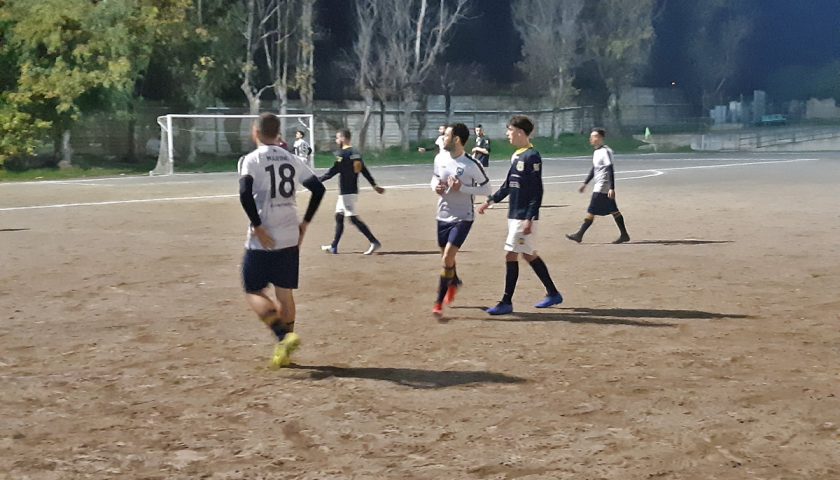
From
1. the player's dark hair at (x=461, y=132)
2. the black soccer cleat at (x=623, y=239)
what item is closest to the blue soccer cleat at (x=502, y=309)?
the player's dark hair at (x=461, y=132)

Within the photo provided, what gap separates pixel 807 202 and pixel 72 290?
17.4m

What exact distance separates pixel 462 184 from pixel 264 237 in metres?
2.66

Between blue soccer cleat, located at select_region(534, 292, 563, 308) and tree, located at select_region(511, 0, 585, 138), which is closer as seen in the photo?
blue soccer cleat, located at select_region(534, 292, 563, 308)

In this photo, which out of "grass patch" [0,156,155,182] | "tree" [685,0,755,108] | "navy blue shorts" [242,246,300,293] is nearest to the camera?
"navy blue shorts" [242,246,300,293]

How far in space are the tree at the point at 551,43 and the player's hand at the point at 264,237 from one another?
A: 190 ft

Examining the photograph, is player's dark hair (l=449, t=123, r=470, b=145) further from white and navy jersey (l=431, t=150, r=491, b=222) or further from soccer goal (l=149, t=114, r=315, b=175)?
soccer goal (l=149, t=114, r=315, b=175)

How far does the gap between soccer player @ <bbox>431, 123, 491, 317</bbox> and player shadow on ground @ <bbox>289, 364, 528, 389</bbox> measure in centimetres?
204

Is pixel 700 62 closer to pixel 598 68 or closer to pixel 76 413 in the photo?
pixel 598 68

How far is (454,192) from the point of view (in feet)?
29.8

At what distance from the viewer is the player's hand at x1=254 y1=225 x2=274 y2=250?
22.3 feet

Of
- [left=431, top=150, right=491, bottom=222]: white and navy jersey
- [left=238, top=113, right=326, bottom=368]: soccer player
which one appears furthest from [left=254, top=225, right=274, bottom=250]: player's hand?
[left=431, top=150, right=491, bottom=222]: white and navy jersey

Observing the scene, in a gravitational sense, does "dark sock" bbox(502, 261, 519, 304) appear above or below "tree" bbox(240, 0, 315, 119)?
below

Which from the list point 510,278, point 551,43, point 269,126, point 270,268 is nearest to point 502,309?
point 510,278

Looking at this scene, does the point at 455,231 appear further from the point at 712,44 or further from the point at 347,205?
the point at 712,44
